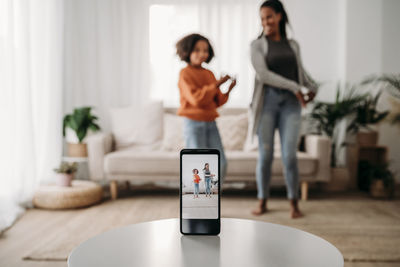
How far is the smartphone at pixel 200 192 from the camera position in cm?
84

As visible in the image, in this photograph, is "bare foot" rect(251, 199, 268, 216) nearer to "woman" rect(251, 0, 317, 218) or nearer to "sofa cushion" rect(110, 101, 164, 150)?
"woman" rect(251, 0, 317, 218)

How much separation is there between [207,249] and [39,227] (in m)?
1.76

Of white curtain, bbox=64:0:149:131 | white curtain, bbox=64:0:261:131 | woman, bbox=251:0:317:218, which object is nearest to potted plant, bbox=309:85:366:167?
white curtain, bbox=64:0:261:131

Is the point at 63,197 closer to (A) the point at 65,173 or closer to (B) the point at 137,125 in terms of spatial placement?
(A) the point at 65,173

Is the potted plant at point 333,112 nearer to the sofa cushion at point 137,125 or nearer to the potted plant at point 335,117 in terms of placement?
the potted plant at point 335,117

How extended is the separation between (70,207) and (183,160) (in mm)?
2055

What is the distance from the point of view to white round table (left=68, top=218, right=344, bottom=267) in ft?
2.23

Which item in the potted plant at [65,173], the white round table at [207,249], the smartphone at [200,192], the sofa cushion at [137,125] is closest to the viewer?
the white round table at [207,249]

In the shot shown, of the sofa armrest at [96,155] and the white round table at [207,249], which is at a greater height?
the white round table at [207,249]

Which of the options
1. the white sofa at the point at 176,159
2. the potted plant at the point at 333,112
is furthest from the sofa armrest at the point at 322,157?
the potted plant at the point at 333,112

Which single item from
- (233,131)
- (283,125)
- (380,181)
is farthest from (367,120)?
(283,125)

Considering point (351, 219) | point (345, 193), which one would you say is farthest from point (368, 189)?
point (351, 219)

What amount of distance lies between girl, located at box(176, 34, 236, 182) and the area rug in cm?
68

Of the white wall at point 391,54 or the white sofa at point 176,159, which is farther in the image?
the white wall at point 391,54
